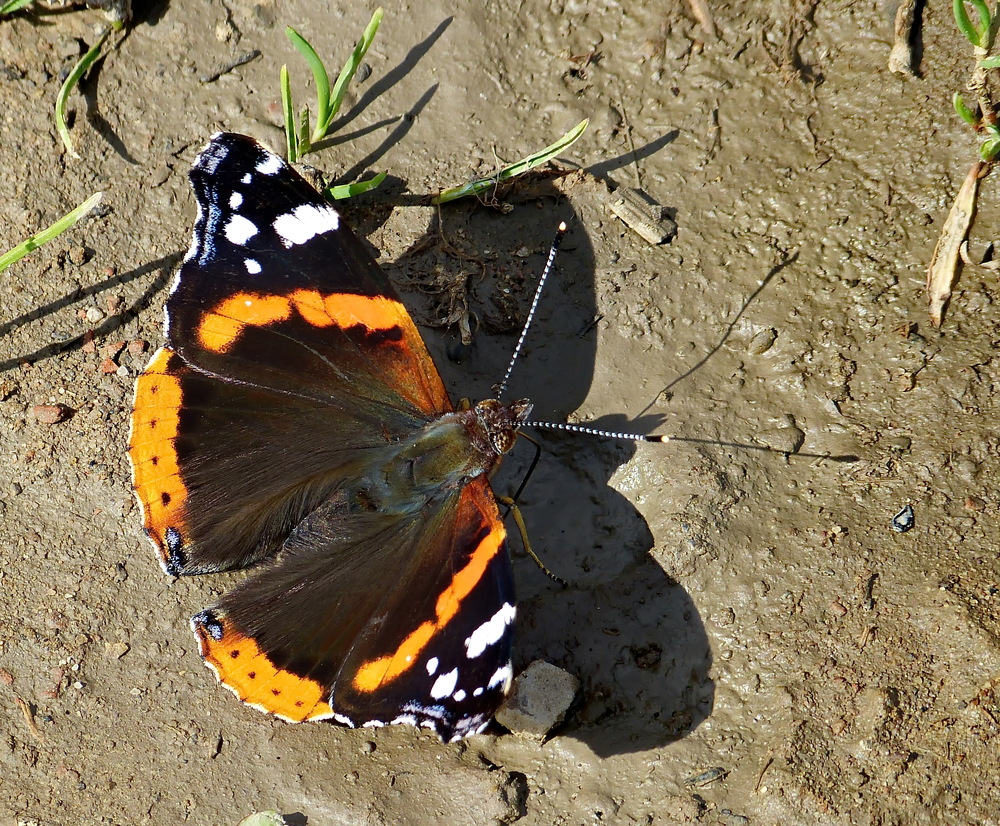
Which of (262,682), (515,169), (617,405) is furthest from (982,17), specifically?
(262,682)

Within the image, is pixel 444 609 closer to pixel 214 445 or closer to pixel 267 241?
pixel 214 445

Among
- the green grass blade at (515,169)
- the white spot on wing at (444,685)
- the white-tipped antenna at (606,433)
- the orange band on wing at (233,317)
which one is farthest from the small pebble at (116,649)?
the green grass blade at (515,169)

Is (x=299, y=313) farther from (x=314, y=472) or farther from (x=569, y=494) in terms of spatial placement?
(x=569, y=494)

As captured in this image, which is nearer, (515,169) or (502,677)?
(502,677)

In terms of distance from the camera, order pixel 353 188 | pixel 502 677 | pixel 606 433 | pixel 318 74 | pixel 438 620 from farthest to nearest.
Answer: pixel 353 188
pixel 318 74
pixel 606 433
pixel 438 620
pixel 502 677

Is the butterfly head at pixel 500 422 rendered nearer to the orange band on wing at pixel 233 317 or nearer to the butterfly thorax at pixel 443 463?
the butterfly thorax at pixel 443 463

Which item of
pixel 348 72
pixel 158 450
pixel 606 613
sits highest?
pixel 348 72

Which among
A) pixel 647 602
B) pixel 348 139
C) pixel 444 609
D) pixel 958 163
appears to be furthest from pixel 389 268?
pixel 958 163

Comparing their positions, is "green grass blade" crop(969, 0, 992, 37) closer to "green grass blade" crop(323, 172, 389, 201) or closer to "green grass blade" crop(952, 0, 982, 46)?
"green grass blade" crop(952, 0, 982, 46)
